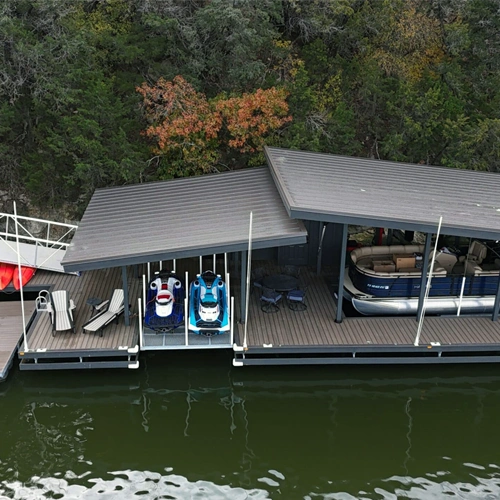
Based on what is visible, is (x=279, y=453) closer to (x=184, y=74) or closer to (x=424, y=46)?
(x=184, y=74)

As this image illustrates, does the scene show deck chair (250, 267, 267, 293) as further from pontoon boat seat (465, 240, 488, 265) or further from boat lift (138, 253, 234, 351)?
pontoon boat seat (465, 240, 488, 265)

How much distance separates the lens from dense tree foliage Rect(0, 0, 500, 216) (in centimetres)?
1777

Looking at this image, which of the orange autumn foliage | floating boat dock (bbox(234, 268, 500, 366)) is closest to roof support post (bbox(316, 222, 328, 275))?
floating boat dock (bbox(234, 268, 500, 366))

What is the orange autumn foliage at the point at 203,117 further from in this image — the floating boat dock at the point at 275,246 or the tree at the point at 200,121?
the floating boat dock at the point at 275,246

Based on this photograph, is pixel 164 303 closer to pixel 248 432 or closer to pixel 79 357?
pixel 79 357

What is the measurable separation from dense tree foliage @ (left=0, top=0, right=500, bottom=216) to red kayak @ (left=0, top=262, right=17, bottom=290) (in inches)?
148

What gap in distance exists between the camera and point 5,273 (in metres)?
15.4

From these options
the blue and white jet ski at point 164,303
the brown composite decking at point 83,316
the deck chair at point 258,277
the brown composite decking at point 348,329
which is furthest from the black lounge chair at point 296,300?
the brown composite decking at point 83,316

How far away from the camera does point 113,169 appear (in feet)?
59.4

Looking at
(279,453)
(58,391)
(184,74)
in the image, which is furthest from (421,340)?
(184,74)

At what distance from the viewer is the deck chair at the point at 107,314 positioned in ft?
42.5

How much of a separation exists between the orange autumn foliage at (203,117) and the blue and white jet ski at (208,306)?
18.4 ft

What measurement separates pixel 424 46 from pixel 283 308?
12.8m

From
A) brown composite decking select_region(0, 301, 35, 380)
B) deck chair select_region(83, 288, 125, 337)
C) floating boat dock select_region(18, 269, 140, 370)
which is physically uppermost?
deck chair select_region(83, 288, 125, 337)
